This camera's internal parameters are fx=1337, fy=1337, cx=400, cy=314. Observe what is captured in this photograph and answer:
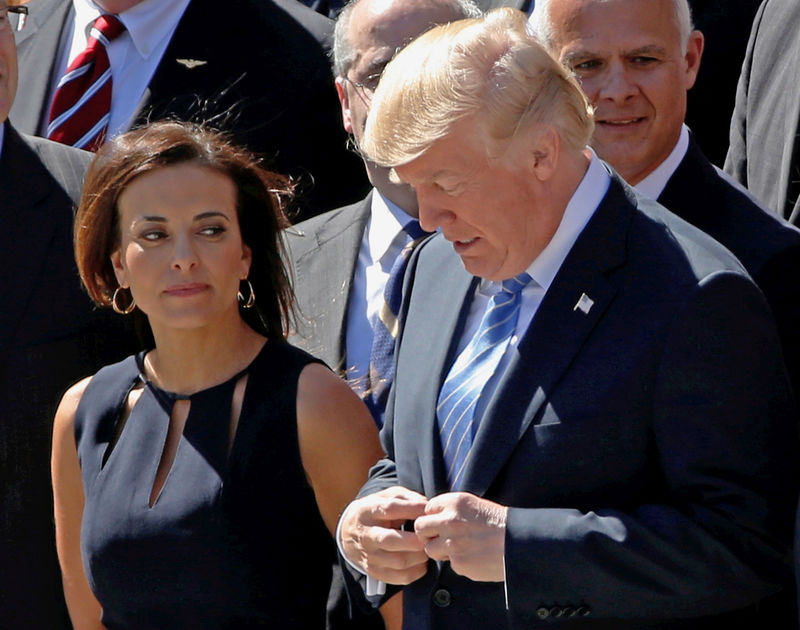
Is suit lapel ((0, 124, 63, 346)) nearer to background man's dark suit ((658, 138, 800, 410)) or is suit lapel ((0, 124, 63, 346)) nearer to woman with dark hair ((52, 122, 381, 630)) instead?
woman with dark hair ((52, 122, 381, 630))

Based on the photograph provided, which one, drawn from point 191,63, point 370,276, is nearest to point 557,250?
point 370,276

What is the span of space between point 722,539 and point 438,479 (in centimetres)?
52

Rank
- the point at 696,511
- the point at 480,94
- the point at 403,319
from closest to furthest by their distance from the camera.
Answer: the point at 696,511 < the point at 480,94 < the point at 403,319

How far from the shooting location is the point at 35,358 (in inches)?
132

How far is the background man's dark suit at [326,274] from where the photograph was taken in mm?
3264

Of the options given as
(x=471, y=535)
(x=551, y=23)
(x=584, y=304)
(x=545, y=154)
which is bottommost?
(x=471, y=535)

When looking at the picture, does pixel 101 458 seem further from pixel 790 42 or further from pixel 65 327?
pixel 790 42

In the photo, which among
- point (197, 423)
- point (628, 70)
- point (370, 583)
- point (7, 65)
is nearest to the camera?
point (370, 583)

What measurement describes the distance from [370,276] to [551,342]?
1146 mm

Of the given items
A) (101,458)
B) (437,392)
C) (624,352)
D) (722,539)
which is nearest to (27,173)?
(101,458)

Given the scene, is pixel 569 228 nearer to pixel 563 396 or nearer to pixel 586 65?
pixel 563 396

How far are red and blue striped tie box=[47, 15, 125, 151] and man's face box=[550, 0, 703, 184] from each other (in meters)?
1.56

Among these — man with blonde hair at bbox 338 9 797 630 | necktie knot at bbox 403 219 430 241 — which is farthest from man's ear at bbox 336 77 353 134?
man with blonde hair at bbox 338 9 797 630

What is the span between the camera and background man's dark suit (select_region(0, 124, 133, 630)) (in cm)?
334
